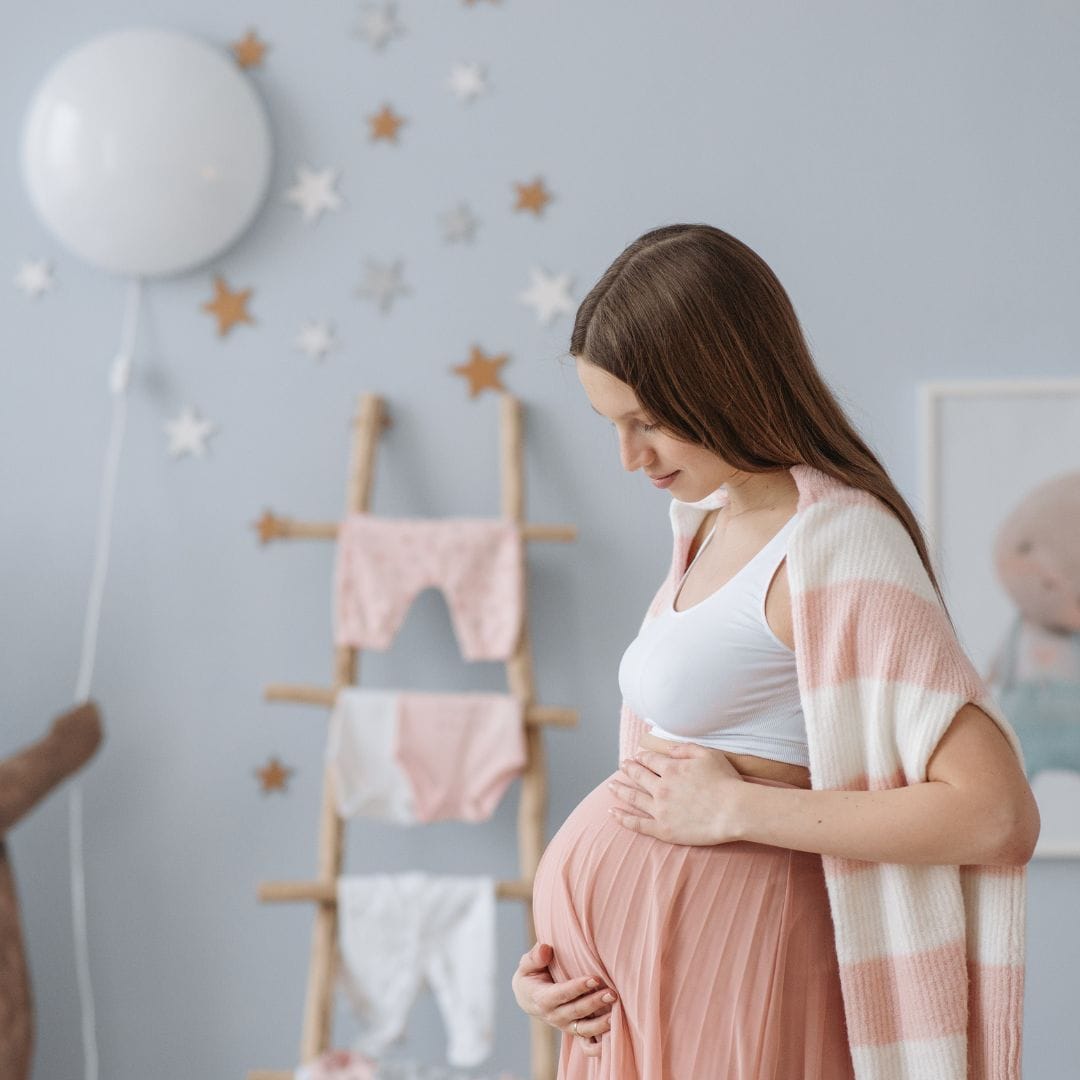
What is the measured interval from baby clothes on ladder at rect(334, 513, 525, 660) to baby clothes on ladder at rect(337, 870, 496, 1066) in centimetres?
34

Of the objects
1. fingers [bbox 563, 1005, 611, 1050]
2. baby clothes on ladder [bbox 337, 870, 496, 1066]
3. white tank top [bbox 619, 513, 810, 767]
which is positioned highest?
white tank top [bbox 619, 513, 810, 767]

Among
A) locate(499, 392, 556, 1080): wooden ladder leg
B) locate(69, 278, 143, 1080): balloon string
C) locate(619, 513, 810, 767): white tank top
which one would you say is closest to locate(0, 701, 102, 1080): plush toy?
locate(69, 278, 143, 1080): balloon string

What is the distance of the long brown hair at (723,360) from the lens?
94 centimetres

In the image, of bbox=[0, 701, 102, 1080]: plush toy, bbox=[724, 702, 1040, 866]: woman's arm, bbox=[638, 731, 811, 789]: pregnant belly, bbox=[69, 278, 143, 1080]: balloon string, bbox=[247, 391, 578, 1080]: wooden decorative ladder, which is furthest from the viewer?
bbox=[69, 278, 143, 1080]: balloon string

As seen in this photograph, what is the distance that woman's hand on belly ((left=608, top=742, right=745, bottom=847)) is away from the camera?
97 cm

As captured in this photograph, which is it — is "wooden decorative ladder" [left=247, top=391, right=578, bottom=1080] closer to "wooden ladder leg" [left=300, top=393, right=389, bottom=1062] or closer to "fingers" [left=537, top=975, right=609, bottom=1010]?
"wooden ladder leg" [left=300, top=393, right=389, bottom=1062]

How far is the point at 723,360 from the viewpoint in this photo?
0.94 metres

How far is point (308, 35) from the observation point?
205 cm

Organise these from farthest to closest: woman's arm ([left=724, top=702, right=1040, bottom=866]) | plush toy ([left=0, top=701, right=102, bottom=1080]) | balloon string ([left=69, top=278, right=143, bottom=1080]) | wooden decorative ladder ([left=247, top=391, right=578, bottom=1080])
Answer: balloon string ([left=69, top=278, right=143, bottom=1080]), wooden decorative ladder ([left=247, top=391, right=578, bottom=1080]), plush toy ([left=0, top=701, right=102, bottom=1080]), woman's arm ([left=724, top=702, right=1040, bottom=866])

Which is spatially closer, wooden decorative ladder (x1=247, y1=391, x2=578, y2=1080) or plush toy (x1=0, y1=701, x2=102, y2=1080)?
plush toy (x1=0, y1=701, x2=102, y2=1080)

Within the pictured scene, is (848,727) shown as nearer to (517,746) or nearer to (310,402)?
(517,746)

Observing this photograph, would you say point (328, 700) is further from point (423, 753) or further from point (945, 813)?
point (945, 813)

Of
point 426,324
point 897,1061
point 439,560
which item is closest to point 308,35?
point 426,324

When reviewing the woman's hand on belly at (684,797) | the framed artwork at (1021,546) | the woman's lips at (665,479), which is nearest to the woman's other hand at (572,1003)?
the woman's hand on belly at (684,797)
